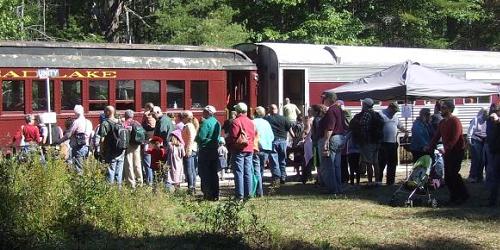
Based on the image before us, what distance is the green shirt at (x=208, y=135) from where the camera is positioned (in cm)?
1145

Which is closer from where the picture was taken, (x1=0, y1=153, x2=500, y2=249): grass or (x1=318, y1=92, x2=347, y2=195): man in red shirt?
(x1=0, y1=153, x2=500, y2=249): grass

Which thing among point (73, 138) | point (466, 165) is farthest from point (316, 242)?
point (466, 165)

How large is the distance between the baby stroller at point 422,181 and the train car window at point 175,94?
7632 millimetres

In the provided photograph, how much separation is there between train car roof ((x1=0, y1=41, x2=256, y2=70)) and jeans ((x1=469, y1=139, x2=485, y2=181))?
671 cm

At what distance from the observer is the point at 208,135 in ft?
37.6

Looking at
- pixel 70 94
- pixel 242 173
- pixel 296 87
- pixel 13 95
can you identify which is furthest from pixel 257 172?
pixel 296 87

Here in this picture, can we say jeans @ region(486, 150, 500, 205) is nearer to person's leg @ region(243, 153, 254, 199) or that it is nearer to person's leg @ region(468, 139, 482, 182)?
person's leg @ region(468, 139, 482, 182)

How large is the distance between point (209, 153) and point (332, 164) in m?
2.23

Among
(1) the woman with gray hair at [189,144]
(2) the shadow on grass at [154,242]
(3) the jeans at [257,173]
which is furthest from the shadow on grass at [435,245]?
(1) the woman with gray hair at [189,144]

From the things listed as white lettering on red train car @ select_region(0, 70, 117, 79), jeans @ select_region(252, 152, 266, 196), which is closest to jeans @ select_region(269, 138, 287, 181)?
jeans @ select_region(252, 152, 266, 196)

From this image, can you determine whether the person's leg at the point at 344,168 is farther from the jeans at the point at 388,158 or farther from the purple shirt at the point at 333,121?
the purple shirt at the point at 333,121

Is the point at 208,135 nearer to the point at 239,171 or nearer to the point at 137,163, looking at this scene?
the point at 239,171

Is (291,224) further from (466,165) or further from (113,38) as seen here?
(113,38)

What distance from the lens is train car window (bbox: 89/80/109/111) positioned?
16.2m
